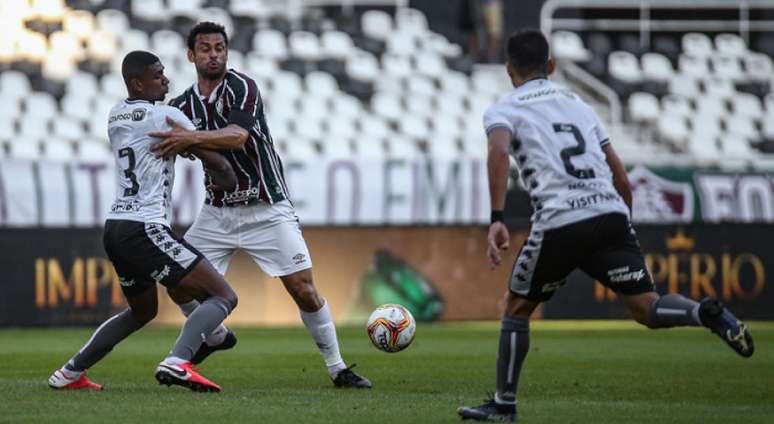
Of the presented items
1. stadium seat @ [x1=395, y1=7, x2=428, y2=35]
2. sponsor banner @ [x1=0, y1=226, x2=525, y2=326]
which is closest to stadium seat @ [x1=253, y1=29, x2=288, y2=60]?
stadium seat @ [x1=395, y1=7, x2=428, y2=35]

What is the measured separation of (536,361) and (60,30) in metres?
13.9

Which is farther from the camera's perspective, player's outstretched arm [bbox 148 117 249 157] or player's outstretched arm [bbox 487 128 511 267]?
player's outstretched arm [bbox 148 117 249 157]

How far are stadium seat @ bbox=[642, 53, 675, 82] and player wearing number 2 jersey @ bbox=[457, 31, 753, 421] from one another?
19.4 m

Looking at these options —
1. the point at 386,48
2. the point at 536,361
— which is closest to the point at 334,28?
the point at 386,48

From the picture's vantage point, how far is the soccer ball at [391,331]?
1007 cm

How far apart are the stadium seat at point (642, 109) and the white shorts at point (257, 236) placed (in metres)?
16.6

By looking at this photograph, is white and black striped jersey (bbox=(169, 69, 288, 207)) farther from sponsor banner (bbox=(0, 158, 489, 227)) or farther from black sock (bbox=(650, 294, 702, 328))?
sponsor banner (bbox=(0, 158, 489, 227))

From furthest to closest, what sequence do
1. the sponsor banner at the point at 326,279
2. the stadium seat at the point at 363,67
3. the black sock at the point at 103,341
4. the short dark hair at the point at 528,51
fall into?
the stadium seat at the point at 363,67, the sponsor banner at the point at 326,279, the black sock at the point at 103,341, the short dark hair at the point at 528,51

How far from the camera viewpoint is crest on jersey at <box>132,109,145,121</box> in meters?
8.84

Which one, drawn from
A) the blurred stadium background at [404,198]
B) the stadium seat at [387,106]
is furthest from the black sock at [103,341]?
the stadium seat at [387,106]

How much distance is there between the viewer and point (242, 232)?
31.7 ft

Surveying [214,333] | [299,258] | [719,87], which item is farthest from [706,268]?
[214,333]

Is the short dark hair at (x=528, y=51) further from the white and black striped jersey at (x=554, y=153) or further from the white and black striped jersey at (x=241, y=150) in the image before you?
the white and black striped jersey at (x=241, y=150)

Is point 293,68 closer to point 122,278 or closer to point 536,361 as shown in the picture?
point 536,361
